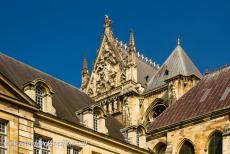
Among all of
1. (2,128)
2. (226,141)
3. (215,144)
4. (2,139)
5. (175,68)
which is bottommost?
(2,139)

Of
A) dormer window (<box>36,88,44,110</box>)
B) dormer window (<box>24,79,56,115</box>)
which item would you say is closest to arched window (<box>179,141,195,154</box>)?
dormer window (<box>24,79,56,115</box>)

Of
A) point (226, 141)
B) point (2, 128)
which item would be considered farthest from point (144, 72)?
point (2, 128)

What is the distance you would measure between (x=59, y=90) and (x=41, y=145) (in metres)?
7.47

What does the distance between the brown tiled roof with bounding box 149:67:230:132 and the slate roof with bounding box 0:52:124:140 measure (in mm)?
5838

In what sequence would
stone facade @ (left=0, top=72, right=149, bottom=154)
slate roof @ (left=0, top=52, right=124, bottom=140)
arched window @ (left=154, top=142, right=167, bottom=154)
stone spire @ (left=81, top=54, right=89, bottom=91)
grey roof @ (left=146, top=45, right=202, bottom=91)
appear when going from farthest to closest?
stone spire @ (left=81, top=54, right=89, bottom=91)
grey roof @ (left=146, top=45, right=202, bottom=91)
arched window @ (left=154, top=142, right=167, bottom=154)
slate roof @ (left=0, top=52, right=124, bottom=140)
stone facade @ (left=0, top=72, right=149, bottom=154)

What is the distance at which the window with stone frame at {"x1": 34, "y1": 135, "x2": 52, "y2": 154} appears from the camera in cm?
2877

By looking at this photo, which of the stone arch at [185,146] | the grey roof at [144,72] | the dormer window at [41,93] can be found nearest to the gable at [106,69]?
the grey roof at [144,72]

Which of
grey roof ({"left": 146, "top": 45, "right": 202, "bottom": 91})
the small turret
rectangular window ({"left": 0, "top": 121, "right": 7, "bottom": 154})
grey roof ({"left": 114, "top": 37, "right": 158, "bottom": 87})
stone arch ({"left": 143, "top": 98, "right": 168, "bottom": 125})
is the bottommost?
rectangular window ({"left": 0, "top": 121, "right": 7, "bottom": 154})

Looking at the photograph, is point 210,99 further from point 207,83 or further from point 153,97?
point 153,97

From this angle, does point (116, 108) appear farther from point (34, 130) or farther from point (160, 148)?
point (34, 130)

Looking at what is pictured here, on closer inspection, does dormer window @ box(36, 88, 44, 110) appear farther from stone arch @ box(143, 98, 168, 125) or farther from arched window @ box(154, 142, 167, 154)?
stone arch @ box(143, 98, 168, 125)

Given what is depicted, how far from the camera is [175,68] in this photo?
55.6 m

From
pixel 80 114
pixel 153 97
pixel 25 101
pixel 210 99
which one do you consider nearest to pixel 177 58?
pixel 153 97

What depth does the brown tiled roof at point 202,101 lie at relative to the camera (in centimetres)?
4041
